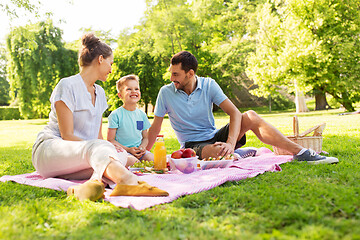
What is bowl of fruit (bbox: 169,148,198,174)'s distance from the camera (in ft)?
11.0

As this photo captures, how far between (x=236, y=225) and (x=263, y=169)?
4.98ft

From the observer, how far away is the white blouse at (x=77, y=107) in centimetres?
294

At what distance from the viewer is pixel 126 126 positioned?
4191 millimetres

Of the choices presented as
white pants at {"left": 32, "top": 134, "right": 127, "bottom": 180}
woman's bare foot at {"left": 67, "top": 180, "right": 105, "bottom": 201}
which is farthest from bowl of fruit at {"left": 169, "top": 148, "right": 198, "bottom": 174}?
woman's bare foot at {"left": 67, "top": 180, "right": 105, "bottom": 201}

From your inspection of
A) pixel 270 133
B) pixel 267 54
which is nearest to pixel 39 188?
pixel 270 133

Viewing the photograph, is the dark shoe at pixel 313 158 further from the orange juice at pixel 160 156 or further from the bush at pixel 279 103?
the bush at pixel 279 103

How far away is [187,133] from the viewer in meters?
4.14

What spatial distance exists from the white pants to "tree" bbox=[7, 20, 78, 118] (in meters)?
19.1

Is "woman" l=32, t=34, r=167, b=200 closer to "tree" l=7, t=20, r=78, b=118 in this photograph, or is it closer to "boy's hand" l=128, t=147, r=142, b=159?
"boy's hand" l=128, t=147, r=142, b=159

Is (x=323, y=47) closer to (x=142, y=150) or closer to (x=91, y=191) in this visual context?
(x=142, y=150)

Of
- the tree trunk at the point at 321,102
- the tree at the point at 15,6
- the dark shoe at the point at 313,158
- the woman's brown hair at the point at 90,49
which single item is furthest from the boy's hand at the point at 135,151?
the tree trunk at the point at 321,102

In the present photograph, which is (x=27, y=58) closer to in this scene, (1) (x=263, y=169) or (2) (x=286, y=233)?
(1) (x=263, y=169)

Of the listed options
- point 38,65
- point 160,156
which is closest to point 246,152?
point 160,156

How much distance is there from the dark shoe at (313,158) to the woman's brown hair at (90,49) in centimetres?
233
